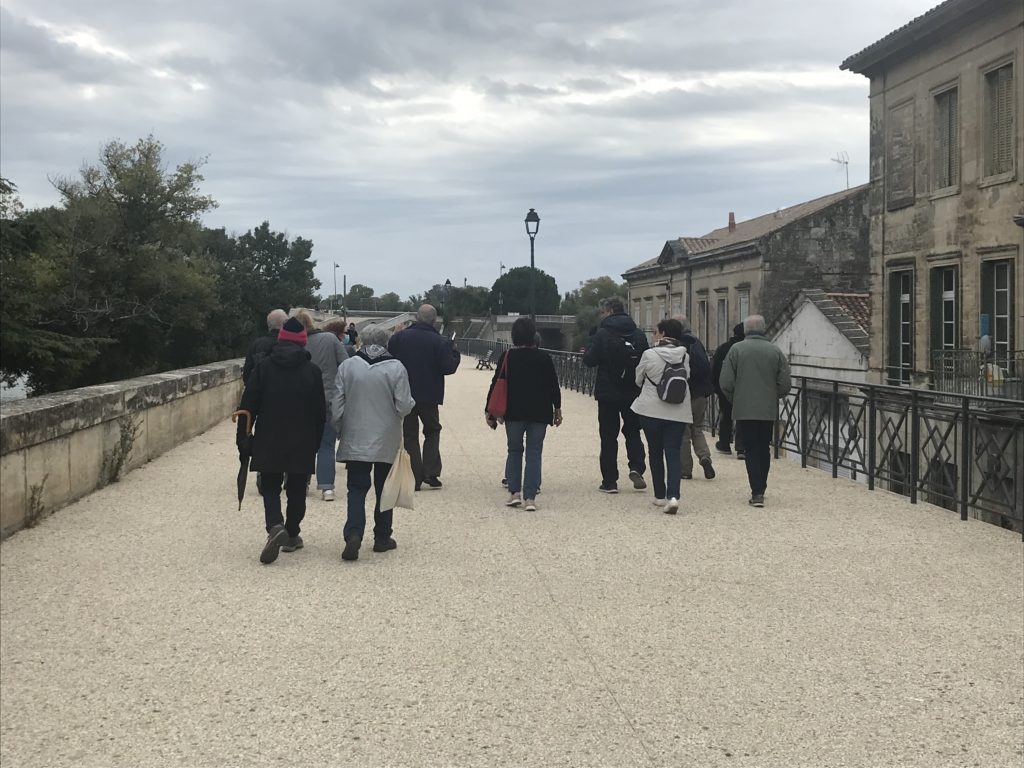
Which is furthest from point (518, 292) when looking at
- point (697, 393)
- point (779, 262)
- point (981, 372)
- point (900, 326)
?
point (697, 393)

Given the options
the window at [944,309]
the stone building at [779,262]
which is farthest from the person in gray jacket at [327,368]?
the stone building at [779,262]

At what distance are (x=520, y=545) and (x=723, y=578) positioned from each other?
1.60m

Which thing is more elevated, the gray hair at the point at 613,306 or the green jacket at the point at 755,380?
the gray hair at the point at 613,306

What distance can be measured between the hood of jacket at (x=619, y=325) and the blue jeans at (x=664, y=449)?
91cm

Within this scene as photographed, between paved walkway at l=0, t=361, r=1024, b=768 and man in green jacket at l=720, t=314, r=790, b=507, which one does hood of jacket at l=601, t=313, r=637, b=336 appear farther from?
paved walkway at l=0, t=361, r=1024, b=768

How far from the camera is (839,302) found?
32.6 meters

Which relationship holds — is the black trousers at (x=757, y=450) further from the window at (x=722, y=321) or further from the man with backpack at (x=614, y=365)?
the window at (x=722, y=321)

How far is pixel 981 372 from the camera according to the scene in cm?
2052

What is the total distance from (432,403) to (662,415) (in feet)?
7.36

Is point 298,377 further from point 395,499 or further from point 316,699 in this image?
point 316,699

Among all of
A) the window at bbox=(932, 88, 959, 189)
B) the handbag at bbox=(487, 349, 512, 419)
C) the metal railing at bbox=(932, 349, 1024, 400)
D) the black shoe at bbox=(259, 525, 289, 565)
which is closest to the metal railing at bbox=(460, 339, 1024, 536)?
the handbag at bbox=(487, 349, 512, 419)

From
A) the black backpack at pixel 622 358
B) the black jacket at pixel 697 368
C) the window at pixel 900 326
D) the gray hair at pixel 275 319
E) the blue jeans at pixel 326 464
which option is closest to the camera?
the gray hair at pixel 275 319

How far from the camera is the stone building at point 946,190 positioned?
68.3 feet

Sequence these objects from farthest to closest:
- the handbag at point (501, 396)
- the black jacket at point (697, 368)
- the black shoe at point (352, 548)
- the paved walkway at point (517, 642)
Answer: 1. the black jacket at point (697, 368)
2. the handbag at point (501, 396)
3. the black shoe at point (352, 548)
4. the paved walkway at point (517, 642)
